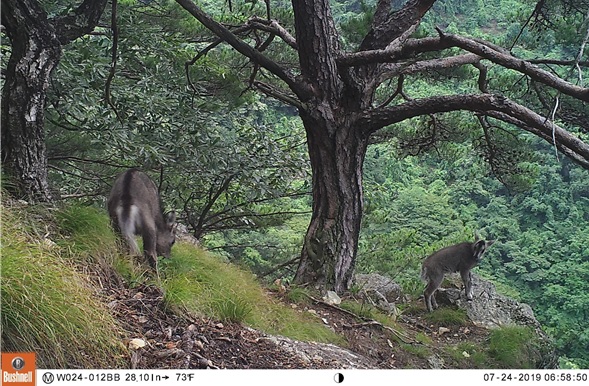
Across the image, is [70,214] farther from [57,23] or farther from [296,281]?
[296,281]

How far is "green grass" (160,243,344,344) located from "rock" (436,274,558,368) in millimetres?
2742

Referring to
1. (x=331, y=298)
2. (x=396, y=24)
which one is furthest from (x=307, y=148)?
(x=331, y=298)

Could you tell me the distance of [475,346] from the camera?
544 centimetres

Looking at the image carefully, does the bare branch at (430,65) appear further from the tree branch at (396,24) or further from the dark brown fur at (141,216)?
the dark brown fur at (141,216)

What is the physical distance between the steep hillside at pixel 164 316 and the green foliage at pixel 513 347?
25 millimetres

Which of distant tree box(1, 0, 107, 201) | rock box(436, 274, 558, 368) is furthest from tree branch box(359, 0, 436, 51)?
rock box(436, 274, 558, 368)

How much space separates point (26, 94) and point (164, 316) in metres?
1.62

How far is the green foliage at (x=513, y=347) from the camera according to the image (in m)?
5.11

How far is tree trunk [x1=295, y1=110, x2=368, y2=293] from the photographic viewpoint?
5.34m

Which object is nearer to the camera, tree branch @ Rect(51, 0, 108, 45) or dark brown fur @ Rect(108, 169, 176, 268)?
dark brown fur @ Rect(108, 169, 176, 268)

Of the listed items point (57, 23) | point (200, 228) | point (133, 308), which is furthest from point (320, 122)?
point (200, 228)

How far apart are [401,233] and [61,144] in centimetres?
556

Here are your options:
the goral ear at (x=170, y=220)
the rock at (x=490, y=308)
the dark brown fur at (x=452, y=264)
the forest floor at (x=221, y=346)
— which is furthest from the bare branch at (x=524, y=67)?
the dark brown fur at (x=452, y=264)

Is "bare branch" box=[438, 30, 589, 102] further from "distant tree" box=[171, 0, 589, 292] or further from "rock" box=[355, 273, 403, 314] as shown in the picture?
"rock" box=[355, 273, 403, 314]
